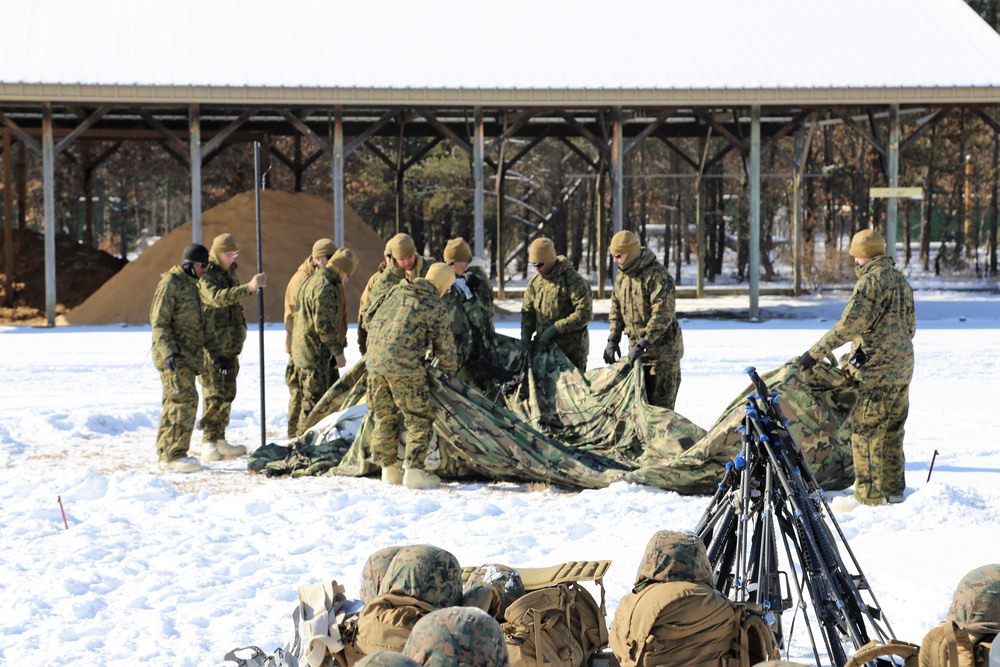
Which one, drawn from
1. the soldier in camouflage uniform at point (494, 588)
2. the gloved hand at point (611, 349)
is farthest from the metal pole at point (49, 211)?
the soldier in camouflage uniform at point (494, 588)

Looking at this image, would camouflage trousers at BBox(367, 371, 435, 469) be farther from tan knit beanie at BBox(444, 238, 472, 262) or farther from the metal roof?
the metal roof

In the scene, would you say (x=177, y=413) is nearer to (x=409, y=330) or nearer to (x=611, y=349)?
(x=409, y=330)

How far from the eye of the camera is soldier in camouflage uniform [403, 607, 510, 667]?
287 centimetres

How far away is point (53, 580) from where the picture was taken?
6.06 m

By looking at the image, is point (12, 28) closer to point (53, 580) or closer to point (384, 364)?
point (384, 364)

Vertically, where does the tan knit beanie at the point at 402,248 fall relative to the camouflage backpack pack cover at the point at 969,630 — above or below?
above

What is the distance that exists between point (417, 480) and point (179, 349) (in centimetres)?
191

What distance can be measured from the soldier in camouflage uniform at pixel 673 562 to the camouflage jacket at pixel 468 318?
536 centimetres

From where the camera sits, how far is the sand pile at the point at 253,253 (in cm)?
1931

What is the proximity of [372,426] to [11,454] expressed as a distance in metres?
2.83

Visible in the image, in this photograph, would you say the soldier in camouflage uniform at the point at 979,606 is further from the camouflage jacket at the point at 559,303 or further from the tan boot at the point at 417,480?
the camouflage jacket at the point at 559,303

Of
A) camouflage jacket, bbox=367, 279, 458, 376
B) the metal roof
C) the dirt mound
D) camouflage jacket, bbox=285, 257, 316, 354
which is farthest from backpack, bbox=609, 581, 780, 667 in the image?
the dirt mound

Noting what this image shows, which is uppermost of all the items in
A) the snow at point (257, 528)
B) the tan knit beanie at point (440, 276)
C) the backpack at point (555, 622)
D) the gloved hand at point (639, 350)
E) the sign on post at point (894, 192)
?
the sign on post at point (894, 192)

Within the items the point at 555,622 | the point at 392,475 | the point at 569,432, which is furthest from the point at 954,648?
the point at 569,432
